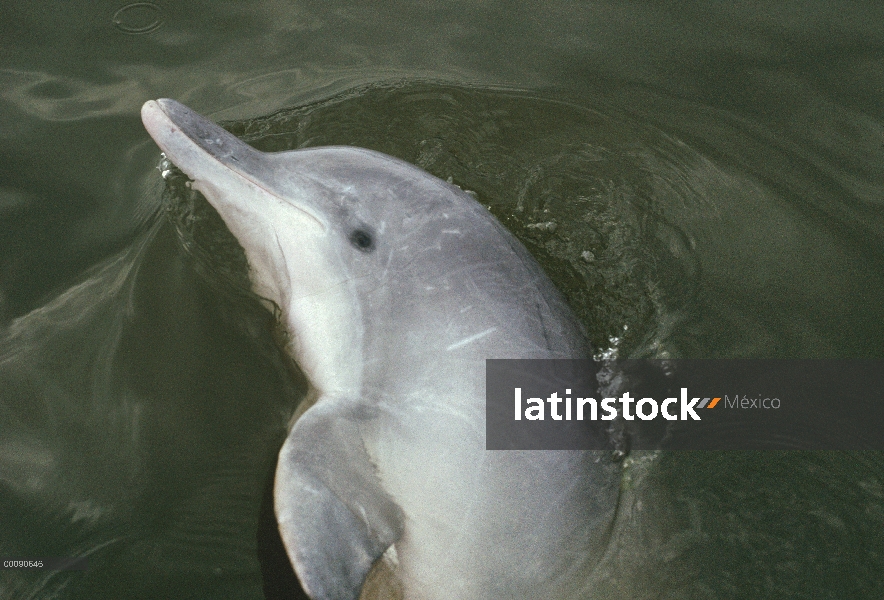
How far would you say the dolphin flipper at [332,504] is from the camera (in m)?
3.33

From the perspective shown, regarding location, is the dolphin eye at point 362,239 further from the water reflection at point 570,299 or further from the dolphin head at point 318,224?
the water reflection at point 570,299

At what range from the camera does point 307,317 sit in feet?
12.8

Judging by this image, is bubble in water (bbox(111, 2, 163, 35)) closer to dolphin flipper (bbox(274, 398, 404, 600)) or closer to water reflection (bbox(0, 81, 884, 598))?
water reflection (bbox(0, 81, 884, 598))

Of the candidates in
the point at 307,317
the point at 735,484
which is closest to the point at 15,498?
the point at 307,317

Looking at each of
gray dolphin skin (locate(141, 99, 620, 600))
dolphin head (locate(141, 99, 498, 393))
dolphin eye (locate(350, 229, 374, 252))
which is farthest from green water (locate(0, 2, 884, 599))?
dolphin eye (locate(350, 229, 374, 252))

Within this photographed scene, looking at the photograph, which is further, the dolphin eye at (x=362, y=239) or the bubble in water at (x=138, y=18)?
the bubble in water at (x=138, y=18)

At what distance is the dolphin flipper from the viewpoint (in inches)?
131

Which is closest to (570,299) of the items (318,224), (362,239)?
(362,239)

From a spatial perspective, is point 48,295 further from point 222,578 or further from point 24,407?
point 222,578

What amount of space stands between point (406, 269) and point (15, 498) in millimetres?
2185

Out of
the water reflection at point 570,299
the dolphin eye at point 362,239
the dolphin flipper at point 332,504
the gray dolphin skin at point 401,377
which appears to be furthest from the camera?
the water reflection at point 570,299

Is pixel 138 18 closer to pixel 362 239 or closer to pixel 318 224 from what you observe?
pixel 318 224

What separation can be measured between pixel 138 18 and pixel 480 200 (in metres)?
3.10

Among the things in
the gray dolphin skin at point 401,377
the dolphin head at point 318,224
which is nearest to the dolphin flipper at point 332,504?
the gray dolphin skin at point 401,377
